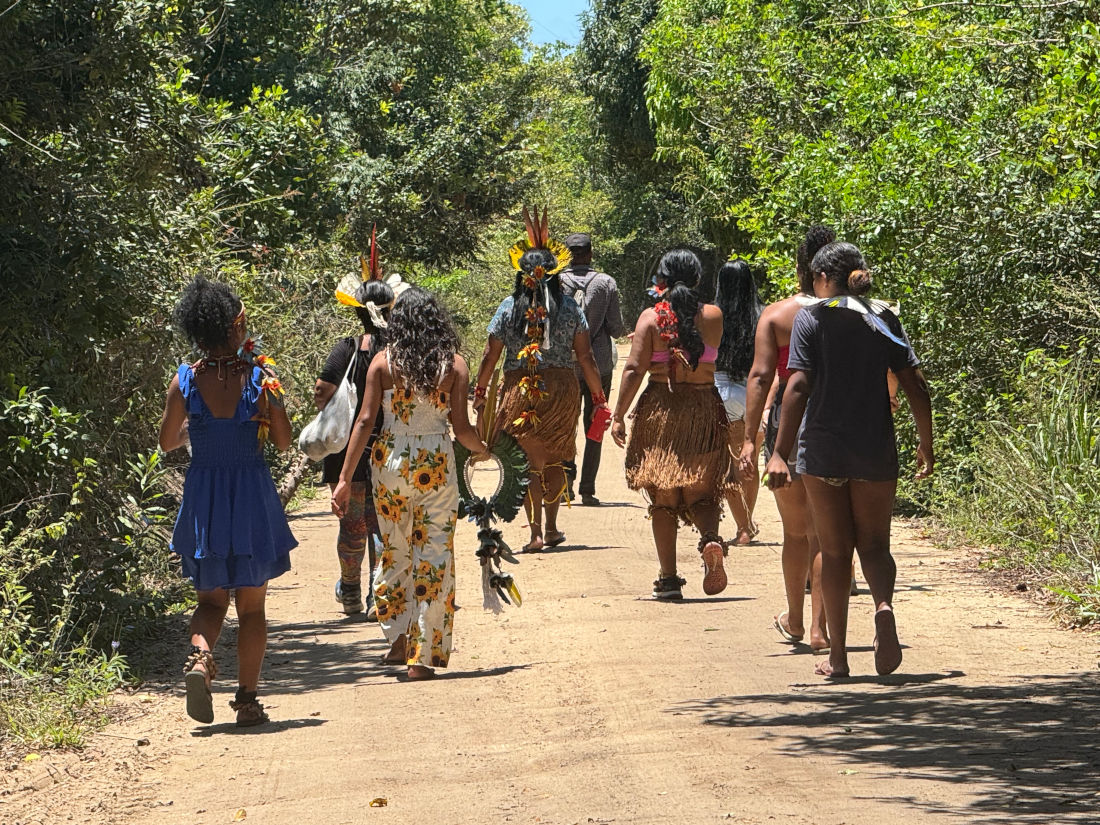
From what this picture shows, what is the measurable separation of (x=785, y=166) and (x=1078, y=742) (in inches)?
376

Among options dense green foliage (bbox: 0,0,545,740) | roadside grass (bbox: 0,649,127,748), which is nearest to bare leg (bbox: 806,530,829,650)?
roadside grass (bbox: 0,649,127,748)

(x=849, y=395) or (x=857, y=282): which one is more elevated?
(x=857, y=282)

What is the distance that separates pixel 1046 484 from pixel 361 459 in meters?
4.50

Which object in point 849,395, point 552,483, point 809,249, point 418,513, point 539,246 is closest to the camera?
point 849,395

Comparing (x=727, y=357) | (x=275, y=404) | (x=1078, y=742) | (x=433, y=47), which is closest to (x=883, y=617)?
(x=1078, y=742)

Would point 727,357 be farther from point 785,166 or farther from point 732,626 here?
point 785,166

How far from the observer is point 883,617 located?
264 inches

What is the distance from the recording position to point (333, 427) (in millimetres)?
8031

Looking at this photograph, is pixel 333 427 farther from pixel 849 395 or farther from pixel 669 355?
pixel 849 395

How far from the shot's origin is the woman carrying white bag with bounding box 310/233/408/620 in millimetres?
8070

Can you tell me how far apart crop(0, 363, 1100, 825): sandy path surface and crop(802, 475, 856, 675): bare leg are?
0.64ft

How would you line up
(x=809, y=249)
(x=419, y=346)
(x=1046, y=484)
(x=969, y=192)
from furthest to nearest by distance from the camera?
(x=969, y=192)
(x=1046, y=484)
(x=809, y=249)
(x=419, y=346)

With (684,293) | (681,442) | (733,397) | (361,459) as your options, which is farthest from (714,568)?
(361,459)

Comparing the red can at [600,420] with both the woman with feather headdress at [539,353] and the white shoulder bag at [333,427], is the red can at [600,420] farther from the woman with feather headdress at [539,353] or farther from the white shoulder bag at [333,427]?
the white shoulder bag at [333,427]
